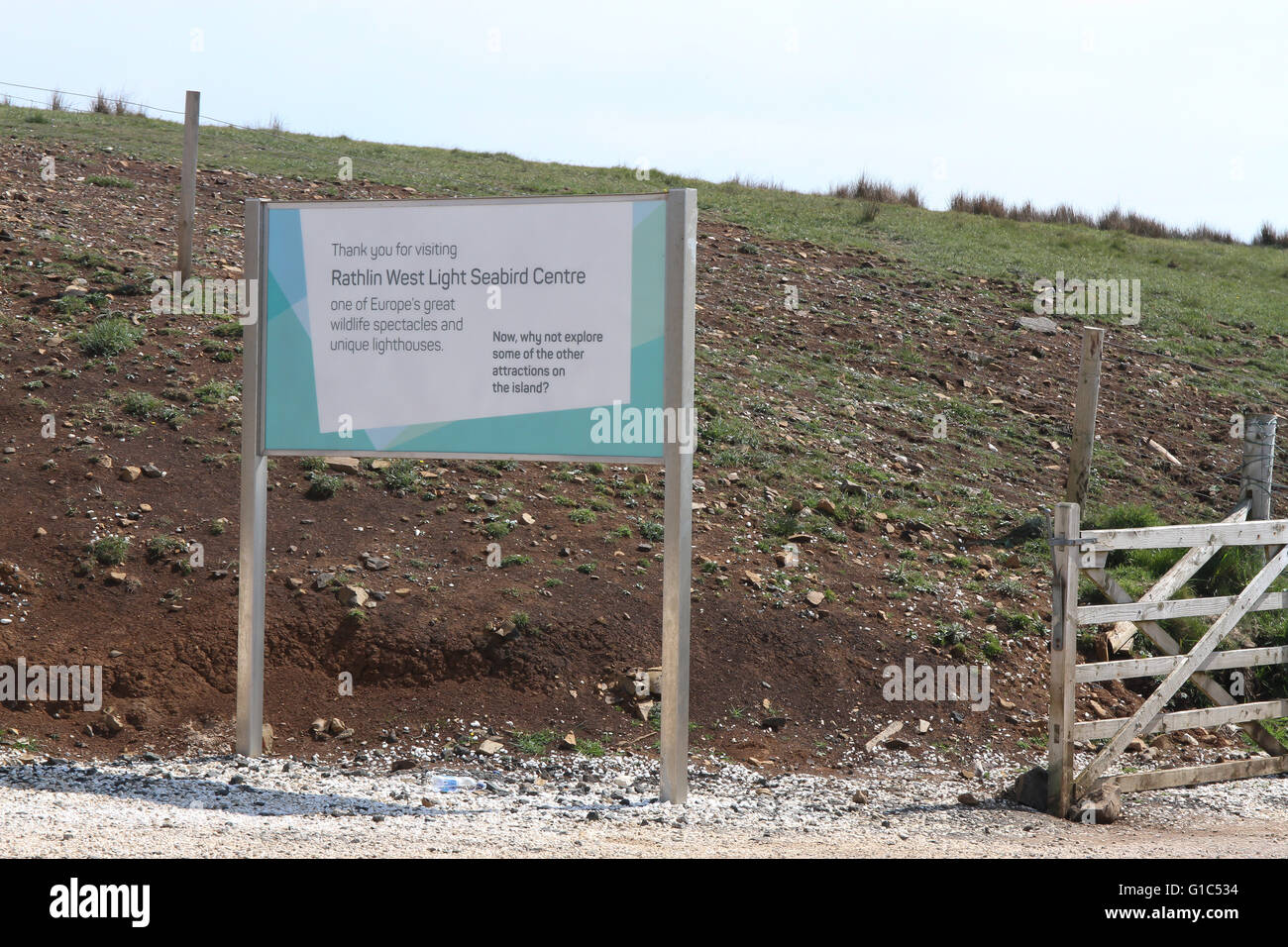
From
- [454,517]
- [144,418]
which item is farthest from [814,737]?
[144,418]

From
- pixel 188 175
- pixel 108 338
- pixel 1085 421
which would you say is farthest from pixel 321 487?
pixel 1085 421

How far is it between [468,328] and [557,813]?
8.92ft

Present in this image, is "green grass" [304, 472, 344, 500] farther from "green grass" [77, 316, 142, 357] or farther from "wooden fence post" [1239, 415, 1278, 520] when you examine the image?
"wooden fence post" [1239, 415, 1278, 520]

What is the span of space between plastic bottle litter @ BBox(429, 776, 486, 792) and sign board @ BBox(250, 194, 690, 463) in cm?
189

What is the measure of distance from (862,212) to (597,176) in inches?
216

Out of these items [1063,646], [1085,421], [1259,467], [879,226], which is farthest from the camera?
[879,226]

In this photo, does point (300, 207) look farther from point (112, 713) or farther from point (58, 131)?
point (58, 131)

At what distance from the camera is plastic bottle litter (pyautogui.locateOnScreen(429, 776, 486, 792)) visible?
6.11 m

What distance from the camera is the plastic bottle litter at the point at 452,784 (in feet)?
20.0

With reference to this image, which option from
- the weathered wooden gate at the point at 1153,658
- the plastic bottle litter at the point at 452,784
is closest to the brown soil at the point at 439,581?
the plastic bottle litter at the point at 452,784

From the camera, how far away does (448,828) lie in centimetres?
533

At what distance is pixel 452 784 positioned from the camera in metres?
6.18

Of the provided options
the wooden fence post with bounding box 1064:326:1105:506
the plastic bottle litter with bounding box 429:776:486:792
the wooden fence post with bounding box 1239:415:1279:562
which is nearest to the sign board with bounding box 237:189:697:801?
the plastic bottle litter with bounding box 429:776:486:792

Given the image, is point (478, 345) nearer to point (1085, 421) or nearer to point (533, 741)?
point (533, 741)
